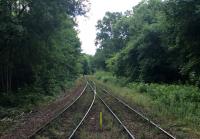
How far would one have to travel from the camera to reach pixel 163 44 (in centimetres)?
3322

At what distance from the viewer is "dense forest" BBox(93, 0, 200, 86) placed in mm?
20141

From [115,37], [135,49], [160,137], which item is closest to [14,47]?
[160,137]

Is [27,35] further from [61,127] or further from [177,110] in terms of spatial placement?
[177,110]

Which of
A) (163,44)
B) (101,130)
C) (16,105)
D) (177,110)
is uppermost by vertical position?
(163,44)

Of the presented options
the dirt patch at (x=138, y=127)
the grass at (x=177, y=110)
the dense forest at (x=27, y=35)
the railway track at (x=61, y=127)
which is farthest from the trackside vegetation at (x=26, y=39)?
the grass at (x=177, y=110)

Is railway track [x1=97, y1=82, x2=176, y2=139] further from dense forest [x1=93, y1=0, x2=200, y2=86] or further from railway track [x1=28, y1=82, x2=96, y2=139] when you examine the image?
dense forest [x1=93, y1=0, x2=200, y2=86]

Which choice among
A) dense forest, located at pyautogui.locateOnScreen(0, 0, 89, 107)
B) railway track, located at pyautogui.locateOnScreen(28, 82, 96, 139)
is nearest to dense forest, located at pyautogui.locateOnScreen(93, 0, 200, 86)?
dense forest, located at pyautogui.locateOnScreen(0, 0, 89, 107)

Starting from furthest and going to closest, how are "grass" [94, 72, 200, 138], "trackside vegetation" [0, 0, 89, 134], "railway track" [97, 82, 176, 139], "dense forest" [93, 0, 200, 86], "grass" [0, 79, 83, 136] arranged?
"dense forest" [93, 0, 200, 86] < "trackside vegetation" [0, 0, 89, 134] < "grass" [0, 79, 83, 136] < "grass" [94, 72, 200, 138] < "railway track" [97, 82, 176, 139]

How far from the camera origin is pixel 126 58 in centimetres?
4181

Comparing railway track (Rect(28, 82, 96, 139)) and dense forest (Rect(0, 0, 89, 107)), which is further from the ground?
dense forest (Rect(0, 0, 89, 107))

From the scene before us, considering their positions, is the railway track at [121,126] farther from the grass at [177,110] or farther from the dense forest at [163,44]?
the dense forest at [163,44]

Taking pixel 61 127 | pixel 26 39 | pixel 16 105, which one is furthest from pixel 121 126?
pixel 26 39

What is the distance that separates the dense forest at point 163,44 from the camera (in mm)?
20141

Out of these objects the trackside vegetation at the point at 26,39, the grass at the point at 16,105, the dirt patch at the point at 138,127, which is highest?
the trackside vegetation at the point at 26,39
